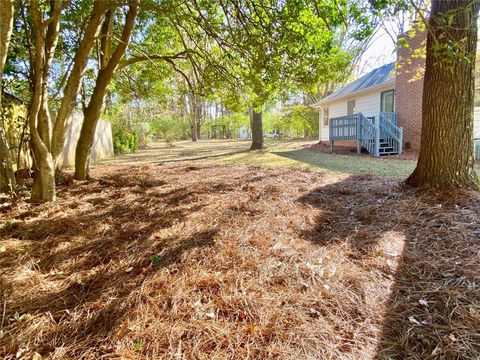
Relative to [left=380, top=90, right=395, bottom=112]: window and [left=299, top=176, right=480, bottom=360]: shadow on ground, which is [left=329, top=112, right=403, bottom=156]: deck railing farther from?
[left=299, top=176, right=480, bottom=360]: shadow on ground

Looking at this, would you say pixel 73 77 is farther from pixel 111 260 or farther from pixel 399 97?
pixel 399 97

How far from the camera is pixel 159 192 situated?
4543 mm

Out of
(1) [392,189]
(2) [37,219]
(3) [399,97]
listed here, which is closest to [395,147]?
(3) [399,97]

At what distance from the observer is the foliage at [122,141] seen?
1327 centimetres

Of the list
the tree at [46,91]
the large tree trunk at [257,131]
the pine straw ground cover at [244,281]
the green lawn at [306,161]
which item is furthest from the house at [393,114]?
the tree at [46,91]

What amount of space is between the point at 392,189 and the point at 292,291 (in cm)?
→ 304

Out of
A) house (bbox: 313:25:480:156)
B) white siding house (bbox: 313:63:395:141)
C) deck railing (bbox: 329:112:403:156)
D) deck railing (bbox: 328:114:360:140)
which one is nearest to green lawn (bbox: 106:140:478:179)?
deck railing (bbox: 329:112:403:156)

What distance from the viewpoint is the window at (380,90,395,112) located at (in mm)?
11912

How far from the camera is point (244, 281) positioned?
74.8 inches

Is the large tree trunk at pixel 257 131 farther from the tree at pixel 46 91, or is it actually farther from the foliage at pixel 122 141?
the tree at pixel 46 91

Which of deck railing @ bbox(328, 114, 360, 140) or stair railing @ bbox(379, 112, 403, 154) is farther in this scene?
deck railing @ bbox(328, 114, 360, 140)

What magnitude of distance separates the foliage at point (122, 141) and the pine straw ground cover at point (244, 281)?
34.1 ft

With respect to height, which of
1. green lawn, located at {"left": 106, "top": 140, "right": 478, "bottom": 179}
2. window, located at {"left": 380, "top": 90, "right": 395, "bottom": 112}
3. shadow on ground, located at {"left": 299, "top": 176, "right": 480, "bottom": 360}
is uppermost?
window, located at {"left": 380, "top": 90, "right": 395, "bottom": 112}

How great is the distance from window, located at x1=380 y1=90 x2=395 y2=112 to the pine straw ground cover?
10047 mm
